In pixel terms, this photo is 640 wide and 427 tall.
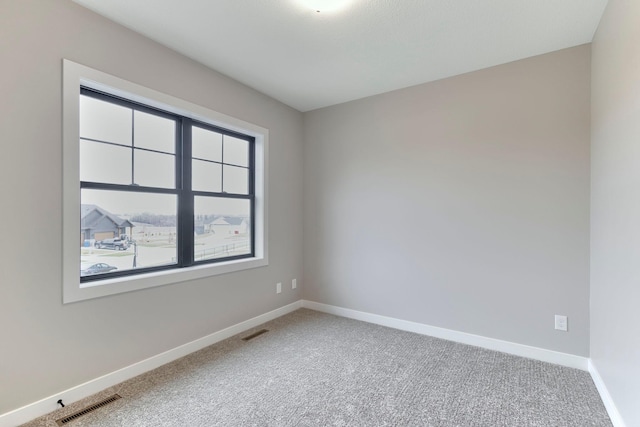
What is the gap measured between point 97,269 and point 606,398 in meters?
3.62

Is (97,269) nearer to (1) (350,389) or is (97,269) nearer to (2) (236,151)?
(2) (236,151)

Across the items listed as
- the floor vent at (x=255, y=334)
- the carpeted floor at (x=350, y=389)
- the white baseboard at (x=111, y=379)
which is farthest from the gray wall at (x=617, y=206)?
the white baseboard at (x=111, y=379)

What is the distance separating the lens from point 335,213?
12.4ft

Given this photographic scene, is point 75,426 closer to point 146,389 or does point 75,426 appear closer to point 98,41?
point 146,389

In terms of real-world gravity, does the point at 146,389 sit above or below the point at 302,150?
below

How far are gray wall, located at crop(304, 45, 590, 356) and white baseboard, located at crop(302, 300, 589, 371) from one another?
0.06 m

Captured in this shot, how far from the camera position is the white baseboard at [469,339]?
246cm

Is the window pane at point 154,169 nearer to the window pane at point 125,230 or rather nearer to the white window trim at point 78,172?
the window pane at point 125,230

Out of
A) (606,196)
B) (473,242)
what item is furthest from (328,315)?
(606,196)

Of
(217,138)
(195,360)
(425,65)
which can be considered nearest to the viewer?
(195,360)

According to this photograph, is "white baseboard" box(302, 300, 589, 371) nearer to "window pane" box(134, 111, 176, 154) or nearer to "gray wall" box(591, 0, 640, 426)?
"gray wall" box(591, 0, 640, 426)

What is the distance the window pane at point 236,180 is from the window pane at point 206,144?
0.56 feet

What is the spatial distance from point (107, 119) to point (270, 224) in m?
1.87

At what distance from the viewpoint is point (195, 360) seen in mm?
2549
